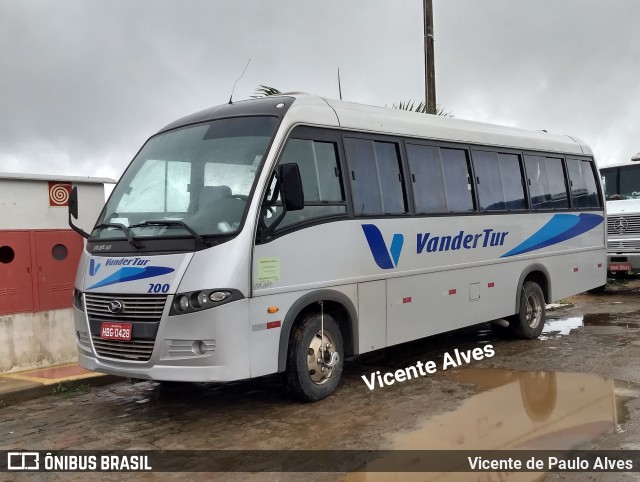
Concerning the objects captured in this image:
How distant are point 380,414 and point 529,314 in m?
4.60

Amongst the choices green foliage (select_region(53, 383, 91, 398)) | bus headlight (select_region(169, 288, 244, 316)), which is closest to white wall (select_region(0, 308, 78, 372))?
green foliage (select_region(53, 383, 91, 398))

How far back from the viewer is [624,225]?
53.8 feet

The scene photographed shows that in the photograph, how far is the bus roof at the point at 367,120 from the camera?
6.76m

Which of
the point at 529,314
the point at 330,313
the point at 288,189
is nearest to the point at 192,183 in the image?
the point at 288,189

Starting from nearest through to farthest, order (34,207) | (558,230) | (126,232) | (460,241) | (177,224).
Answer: (177,224) → (126,232) → (34,207) → (460,241) → (558,230)

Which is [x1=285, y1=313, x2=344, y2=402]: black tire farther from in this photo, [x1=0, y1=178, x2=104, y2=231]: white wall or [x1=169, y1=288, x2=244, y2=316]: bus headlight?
[x1=0, y1=178, x2=104, y2=231]: white wall

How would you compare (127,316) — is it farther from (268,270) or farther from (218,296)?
(268,270)

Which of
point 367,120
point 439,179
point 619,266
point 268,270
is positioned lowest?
point 619,266

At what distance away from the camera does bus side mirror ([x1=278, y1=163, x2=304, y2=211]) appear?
607 centimetres

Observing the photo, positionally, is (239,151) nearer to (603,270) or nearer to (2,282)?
(2,282)

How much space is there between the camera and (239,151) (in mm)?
6473

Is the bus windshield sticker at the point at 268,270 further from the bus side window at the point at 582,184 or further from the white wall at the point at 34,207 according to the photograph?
the bus side window at the point at 582,184

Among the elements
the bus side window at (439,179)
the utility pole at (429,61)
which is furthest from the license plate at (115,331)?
the utility pole at (429,61)

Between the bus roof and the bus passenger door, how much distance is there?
1.73 meters
